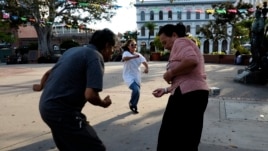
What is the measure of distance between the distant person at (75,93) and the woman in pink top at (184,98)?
2.63 feet

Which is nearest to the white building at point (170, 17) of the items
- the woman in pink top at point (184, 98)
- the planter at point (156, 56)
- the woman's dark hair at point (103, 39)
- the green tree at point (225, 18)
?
the green tree at point (225, 18)

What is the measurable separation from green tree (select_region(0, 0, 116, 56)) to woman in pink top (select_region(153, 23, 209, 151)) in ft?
89.0

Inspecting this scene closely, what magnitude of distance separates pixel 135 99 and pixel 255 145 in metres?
2.79

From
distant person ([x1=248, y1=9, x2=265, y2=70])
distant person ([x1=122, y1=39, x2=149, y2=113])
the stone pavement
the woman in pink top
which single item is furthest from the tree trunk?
the woman in pink top

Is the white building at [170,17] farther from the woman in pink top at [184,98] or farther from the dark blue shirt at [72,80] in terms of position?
the dark blue shirt at [72,80]

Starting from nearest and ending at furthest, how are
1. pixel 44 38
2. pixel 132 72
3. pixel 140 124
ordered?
pixel 140 124 < pixel 132 72 < pixel 44 38

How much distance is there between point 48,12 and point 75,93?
3315 cm

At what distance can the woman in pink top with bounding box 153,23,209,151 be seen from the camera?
3.42 meters

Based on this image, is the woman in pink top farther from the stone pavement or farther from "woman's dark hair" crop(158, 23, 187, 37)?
the stone pavement

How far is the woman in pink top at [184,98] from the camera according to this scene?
3.42m

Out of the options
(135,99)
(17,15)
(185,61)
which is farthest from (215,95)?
(17,15)

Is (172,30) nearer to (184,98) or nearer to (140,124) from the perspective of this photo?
(184,98)

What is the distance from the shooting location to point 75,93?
2850 mm

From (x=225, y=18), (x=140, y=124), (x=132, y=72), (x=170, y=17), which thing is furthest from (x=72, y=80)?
(x=170, y=17)
